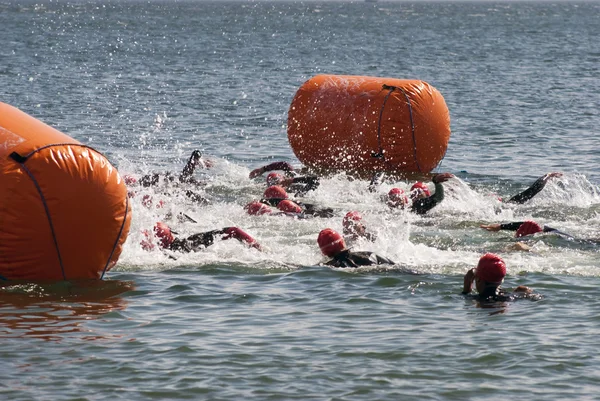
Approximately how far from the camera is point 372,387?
9.91 meters

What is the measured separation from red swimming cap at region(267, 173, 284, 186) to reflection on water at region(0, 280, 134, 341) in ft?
25.3

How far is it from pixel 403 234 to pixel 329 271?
228 centimetres

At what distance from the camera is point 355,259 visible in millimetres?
14320

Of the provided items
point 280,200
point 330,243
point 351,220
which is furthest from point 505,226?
point 280,200

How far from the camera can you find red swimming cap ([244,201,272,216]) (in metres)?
18.0

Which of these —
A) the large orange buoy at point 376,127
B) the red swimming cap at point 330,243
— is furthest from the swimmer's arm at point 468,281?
the large orange buoy at point 376,127

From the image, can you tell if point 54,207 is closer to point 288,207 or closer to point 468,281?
point 468,281

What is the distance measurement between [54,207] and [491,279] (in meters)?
4.94

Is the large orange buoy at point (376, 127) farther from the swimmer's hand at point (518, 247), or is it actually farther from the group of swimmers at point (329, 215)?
the swimmer's hand at point (518, 247)

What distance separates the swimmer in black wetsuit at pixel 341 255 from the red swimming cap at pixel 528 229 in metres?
2.79

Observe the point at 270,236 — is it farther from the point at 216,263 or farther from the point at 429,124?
the point at 429,124

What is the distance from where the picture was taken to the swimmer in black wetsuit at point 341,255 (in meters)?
14.3

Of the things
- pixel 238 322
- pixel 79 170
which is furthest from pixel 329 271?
pixel 79 170

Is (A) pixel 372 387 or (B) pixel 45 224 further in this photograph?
(B) pixel 45 224
